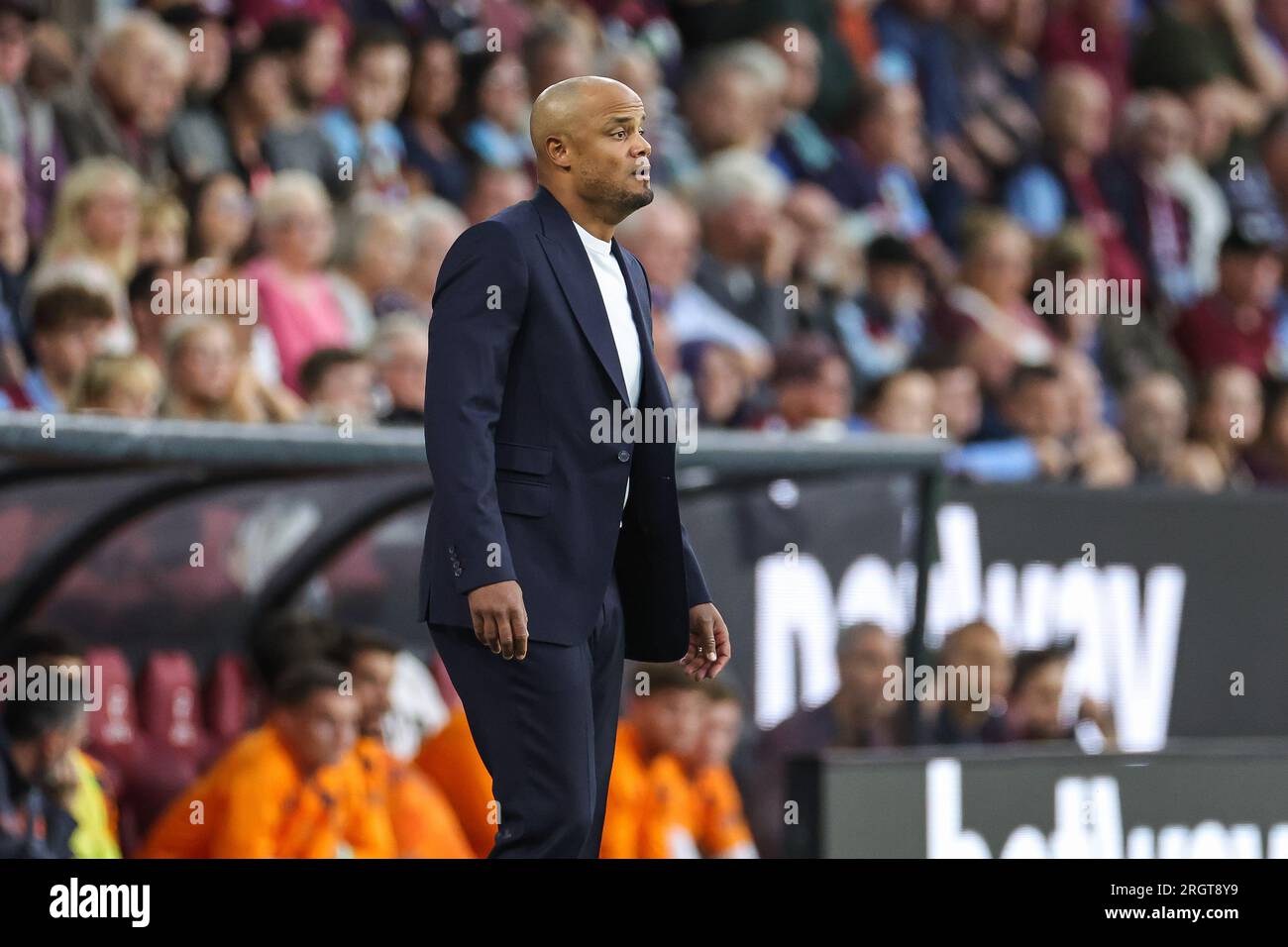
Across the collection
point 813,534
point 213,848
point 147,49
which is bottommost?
point 213,848

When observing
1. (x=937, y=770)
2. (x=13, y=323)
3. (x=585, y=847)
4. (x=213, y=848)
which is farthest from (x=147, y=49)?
(x=585, y=847)

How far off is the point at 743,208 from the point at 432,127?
50.9 inches

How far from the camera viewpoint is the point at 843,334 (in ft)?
31.2

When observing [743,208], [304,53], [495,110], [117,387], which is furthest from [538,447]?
[743,208]

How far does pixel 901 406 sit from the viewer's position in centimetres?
886

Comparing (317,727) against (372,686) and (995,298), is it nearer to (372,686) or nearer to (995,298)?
(372,686)

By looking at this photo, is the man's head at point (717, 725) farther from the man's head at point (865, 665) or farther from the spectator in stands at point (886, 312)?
the spectator in stands at point (886, 312)

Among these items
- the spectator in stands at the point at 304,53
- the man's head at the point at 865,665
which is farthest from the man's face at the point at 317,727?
the spectator in stands at the point at 304,53

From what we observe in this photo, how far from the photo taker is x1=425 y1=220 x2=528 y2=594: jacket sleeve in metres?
3.37

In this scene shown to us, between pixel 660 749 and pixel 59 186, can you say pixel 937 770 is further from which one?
pixel 59 186

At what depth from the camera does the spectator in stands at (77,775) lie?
5.64 metres

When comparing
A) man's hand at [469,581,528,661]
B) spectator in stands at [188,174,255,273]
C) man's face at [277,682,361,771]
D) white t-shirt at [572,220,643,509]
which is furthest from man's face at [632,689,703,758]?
man's hand at [469,581,528,661]

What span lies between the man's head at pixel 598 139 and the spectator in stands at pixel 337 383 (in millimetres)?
3596

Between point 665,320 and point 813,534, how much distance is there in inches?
74.5
